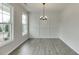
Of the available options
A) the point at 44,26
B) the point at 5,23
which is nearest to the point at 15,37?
the point at 5,23

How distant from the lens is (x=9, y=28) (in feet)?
15.5

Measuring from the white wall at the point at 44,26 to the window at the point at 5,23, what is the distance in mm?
5175

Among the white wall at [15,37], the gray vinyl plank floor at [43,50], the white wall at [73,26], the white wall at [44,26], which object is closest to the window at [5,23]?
the white wall at [15,37]

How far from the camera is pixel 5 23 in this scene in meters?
4.30

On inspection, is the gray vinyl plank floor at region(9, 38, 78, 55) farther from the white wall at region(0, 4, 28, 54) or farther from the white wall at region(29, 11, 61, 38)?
the white wall at region(29, 11, 61, 38)

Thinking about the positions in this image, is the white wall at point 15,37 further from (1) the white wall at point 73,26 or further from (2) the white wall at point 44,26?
(2) the white wall at point 44,26

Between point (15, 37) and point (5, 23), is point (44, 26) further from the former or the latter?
point (5, 23)

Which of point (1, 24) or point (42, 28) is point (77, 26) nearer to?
→ point (1, 24)

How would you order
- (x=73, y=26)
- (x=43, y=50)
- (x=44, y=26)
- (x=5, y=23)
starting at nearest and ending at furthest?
(x=5, y=23), (x=43, y=50), (x=73, y=26), (x=44, y=26)

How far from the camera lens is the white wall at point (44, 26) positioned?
990cm

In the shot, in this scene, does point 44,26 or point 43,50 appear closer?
point 43,50

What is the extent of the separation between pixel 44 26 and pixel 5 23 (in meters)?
6.02

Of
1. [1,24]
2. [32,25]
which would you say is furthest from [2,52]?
[32,25]

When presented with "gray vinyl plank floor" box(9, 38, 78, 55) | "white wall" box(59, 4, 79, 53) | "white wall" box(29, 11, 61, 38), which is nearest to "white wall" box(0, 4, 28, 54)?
"gray vinyl plank floor" box(9, 38, 78, 55)
